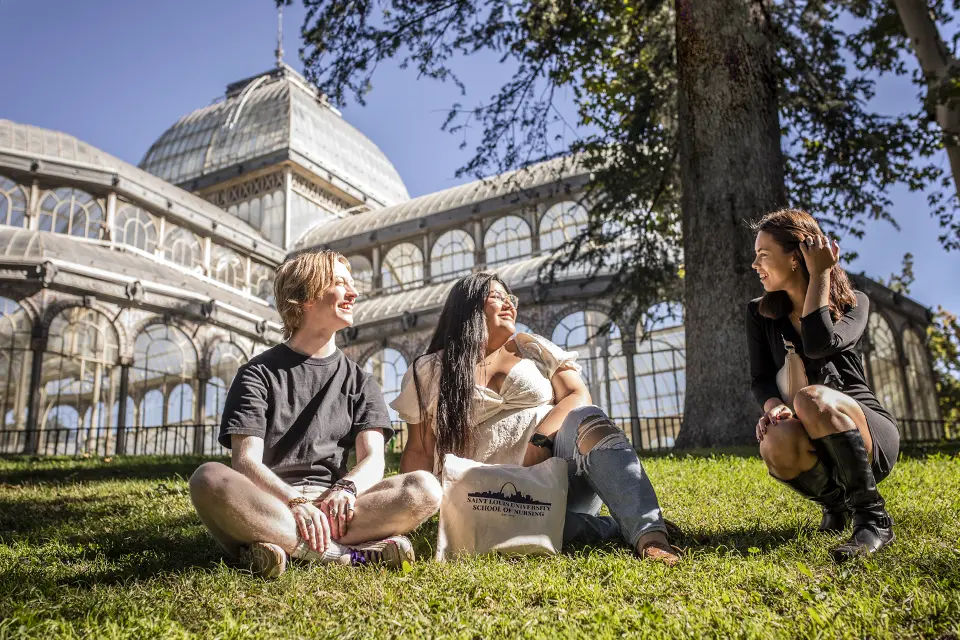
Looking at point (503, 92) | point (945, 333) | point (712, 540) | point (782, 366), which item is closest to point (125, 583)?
point (712, 540)

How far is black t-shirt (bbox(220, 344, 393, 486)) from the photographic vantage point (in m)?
3.64

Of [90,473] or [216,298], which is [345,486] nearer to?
[90,473]

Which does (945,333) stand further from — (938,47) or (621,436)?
(621,436)

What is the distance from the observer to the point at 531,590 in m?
3.06

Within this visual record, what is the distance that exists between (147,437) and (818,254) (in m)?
19.4

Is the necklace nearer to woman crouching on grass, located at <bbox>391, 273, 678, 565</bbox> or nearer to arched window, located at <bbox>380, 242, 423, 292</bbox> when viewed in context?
woman crouching on grass, located at <bbox>391, 273, 678, 565</bbox>

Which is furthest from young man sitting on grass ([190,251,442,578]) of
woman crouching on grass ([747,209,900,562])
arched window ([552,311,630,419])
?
arched window ([552,311,630,419])

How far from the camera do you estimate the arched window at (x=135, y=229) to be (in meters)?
25.3

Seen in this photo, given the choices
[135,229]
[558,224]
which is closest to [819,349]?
[558,224]

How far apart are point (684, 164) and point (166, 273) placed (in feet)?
62.5

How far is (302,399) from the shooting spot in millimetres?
3809

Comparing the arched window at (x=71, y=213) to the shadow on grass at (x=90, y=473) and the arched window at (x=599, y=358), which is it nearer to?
the arched window at (x=599, y=358)

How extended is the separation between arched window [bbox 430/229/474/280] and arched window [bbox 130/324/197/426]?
8885mm

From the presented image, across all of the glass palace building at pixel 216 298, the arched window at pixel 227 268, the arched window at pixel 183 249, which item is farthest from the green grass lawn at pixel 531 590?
the arched window at pixel 227 268
